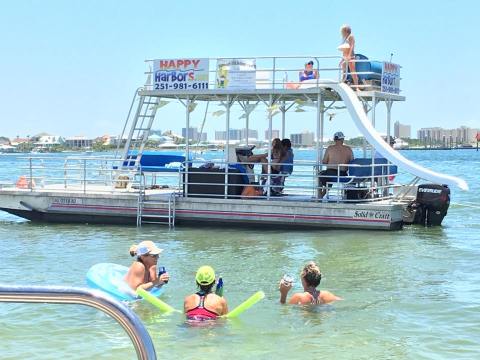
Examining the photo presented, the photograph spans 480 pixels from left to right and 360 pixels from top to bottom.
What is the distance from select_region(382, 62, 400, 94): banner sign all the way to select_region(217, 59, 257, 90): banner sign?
3274 mm

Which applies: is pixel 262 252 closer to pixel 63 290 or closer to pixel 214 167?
pixel 214 167

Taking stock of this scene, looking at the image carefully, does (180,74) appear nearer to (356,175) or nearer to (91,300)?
(356,175)

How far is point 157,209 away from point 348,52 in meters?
6.20

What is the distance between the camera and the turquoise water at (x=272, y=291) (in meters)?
8.52

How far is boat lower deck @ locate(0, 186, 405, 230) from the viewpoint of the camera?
56.8ft

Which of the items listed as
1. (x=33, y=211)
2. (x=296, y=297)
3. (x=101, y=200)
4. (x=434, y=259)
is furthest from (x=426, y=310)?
(x=33, y=211)

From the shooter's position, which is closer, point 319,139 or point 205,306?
point 205,306

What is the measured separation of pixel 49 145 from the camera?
154m

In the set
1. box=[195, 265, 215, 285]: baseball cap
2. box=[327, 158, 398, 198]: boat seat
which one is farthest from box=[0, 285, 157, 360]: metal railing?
box=[327, 158, 398, 198]: boat seat

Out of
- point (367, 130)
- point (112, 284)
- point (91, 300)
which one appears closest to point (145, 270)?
point (112, 284)

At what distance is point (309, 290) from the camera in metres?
9.87

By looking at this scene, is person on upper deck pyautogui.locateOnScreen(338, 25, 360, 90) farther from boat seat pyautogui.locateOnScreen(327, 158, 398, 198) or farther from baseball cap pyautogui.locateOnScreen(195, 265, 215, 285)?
baseball cap pyautogui.locateOnScreen(195, 265, 215, 285)

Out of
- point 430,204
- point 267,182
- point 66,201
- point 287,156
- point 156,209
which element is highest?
point 287,156

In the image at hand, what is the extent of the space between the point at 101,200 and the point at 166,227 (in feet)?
6.38
